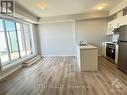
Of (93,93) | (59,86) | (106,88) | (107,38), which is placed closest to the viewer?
(93,93)

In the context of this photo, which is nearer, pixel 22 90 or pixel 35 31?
pixel 22 90

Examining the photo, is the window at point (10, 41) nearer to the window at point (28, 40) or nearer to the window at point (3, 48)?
the window at point (3, 48)

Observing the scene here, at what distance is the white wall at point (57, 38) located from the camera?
6.37 m

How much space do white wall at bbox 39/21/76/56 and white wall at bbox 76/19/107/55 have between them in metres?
0.55

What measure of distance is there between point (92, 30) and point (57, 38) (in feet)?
7.93

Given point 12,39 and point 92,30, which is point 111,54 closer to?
point 92,30

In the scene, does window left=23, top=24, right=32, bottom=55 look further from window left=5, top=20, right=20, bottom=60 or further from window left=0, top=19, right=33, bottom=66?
window left=5, top=20, right=20, bottom=60

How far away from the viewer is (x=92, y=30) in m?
6.01

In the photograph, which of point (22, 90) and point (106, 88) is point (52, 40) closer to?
point (22, 90)

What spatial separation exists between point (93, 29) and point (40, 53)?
410cm

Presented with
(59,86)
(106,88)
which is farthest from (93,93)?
(59,86)

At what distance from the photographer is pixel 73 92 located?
7.63ft

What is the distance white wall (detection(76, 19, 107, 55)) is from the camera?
5.90 metres

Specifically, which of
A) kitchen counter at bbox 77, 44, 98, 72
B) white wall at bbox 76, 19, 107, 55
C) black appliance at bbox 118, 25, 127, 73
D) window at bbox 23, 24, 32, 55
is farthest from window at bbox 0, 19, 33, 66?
black appliance at bbox 118, 25, 127, 73
